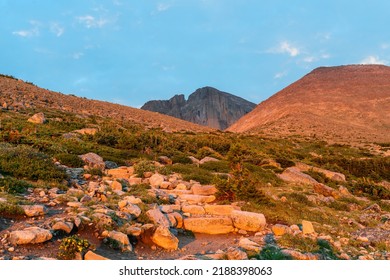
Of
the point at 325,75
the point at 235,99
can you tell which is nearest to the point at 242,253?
the point at 325,75

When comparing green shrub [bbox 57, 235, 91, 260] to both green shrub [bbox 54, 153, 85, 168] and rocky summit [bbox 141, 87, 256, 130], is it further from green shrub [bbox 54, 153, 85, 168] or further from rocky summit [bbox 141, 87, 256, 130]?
rocky summit [bbox 141, 87, 256, 130]

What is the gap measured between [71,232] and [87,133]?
14.9m

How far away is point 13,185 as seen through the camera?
9711mm

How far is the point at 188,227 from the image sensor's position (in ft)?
30.6

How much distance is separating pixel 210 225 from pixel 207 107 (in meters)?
119

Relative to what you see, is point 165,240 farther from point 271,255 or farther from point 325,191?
point 325,191

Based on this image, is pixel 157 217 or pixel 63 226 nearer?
pixel 63 226

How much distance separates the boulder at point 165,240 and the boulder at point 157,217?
0.76 metres

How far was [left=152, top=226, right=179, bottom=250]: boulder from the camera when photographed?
7.65 meters

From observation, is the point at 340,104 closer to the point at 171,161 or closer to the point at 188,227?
the point at 171,161

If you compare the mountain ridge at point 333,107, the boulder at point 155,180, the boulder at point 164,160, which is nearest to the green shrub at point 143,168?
the boulder at point 155,180

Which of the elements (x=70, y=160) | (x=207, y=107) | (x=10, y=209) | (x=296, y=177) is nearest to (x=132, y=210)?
(x=10, y=209)

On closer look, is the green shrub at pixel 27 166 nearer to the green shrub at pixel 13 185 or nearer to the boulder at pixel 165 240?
the green shrub at pixel 13 185

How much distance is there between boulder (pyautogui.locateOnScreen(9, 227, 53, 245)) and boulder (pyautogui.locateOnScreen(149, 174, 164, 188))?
6.22 m
